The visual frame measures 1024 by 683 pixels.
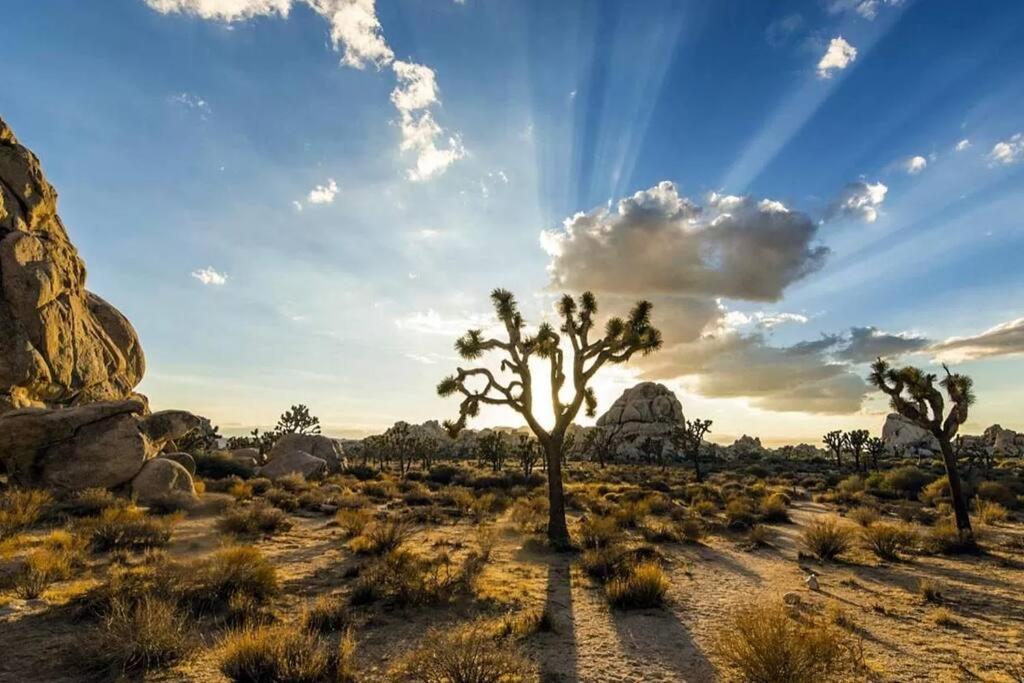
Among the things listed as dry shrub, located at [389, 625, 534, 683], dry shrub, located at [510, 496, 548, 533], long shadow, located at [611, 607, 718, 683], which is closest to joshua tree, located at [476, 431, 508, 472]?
dry shrub, located at [510, 496, 548, 533]

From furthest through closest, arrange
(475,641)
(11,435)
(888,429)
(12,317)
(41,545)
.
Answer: (888,429) → (12,317) → (11,435) → (41,545) → (475,641)

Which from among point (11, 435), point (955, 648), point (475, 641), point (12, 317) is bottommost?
point (955, 648)

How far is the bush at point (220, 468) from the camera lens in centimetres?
2878

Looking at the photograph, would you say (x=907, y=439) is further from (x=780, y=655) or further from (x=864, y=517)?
(x=780, y=655)

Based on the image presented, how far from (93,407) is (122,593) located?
16.4m

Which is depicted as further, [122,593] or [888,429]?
[888,429]

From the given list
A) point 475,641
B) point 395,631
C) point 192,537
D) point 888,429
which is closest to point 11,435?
point 192,537

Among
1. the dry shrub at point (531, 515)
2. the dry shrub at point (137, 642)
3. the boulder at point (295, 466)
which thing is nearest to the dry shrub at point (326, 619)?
the dry shrub at point (137, 642)

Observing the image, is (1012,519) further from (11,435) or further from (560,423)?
(11,435)

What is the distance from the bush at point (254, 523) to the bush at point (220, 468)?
50.8 feet

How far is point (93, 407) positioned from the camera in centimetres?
1967

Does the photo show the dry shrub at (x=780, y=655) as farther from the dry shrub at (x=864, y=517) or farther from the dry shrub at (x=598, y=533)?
the dry shrub at (x=864, y=517)

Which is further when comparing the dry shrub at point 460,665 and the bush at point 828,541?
the bush at point 828,541

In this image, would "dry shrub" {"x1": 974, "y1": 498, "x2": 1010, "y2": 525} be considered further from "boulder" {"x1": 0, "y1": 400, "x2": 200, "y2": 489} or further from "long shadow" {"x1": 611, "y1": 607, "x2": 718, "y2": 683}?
"boulder" {"x1": 0, "y1": 400, "x2": 200, "y2": 489}
